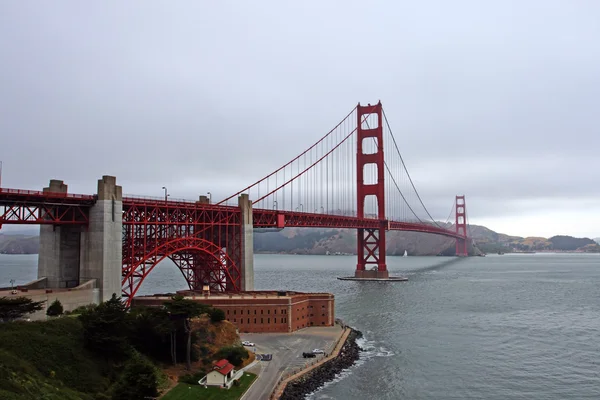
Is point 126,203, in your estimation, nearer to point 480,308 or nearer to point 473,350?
point 473,350

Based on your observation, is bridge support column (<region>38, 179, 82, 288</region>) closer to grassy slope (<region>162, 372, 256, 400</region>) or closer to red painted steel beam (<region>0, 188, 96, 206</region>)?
red painted steel beam (<region>0, 188, 96, 206</region>)

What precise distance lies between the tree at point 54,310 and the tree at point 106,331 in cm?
406

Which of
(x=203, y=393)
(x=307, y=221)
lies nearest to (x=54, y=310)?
(x=203, y=393)

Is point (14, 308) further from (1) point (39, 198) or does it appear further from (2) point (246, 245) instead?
(2) point (246, 245)

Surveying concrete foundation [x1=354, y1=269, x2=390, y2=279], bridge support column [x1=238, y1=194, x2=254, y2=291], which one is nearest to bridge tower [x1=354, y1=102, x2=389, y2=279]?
concrete foundation [x1=354, y1=269, x2=390, y2=279]

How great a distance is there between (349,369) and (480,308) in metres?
35.9

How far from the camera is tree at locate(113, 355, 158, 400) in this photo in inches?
1089

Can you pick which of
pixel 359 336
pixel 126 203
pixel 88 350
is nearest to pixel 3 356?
pixel 88 350

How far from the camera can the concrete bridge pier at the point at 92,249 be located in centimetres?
4222

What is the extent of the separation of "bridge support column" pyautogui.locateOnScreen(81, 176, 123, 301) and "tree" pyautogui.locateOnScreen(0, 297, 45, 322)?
369 inches

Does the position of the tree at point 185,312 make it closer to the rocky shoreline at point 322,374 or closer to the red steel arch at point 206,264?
the rocky shoreline at point 322,374

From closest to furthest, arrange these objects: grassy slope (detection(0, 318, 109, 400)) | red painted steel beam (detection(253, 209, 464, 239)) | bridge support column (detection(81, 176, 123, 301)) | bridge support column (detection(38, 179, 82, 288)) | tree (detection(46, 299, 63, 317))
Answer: grassy slope (detection(0, 318, 109, 400)) < tree (detection(46, 299, 63, 317)) < bridge support column (detection(81, 176, 123, 301)) < bridge support column (detection(38, 179, 82, 288)) < red painted steel beam (detection(253, 209, 464, 239))

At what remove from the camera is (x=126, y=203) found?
46.7 meters

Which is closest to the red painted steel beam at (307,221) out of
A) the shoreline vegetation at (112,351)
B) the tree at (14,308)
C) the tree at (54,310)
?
the shoreline vegetation at (112,351)
